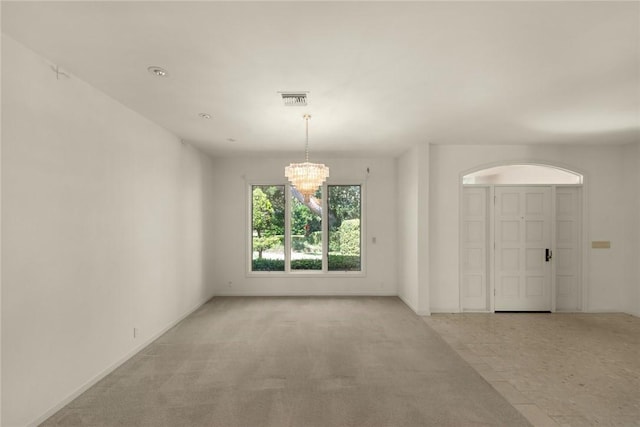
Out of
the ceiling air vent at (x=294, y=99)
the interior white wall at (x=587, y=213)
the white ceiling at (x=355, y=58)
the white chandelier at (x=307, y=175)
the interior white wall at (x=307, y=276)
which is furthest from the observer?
the interior white wall at (x=307, y=276)

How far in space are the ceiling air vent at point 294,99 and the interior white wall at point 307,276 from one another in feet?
11.4

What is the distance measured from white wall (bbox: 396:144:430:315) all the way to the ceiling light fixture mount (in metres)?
4.10

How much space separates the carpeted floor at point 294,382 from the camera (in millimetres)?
2682

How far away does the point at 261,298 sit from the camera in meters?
6.81

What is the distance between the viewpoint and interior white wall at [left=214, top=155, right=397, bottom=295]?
7.03 m

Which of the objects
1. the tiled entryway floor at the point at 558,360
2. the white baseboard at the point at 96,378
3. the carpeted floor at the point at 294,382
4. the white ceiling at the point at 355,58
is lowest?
the tiled entryway floor at the point at 558,360

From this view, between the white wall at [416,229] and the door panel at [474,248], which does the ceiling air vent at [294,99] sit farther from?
the door panel at [474,248]

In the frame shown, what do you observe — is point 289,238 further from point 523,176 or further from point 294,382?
point 523,176

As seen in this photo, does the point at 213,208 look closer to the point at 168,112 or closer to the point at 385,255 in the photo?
the point at 168,112

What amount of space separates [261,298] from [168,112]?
162 inches

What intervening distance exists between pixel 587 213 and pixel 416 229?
9.97 feet

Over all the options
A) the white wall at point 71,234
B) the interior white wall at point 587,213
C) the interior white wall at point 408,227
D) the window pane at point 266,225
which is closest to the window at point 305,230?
the window pane at point 266,225

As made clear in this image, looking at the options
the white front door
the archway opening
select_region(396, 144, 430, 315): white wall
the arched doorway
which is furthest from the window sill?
the archway opening

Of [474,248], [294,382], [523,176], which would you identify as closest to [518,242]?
[474,248]
